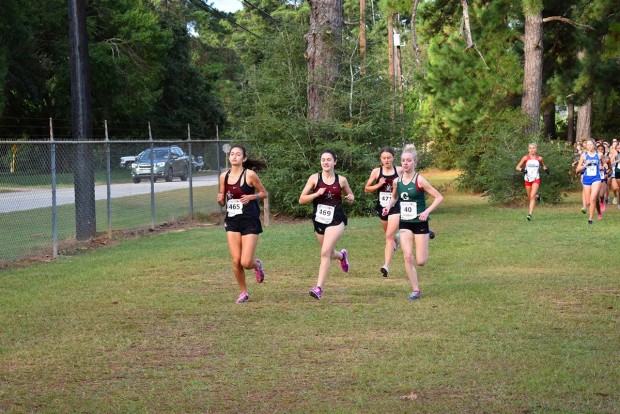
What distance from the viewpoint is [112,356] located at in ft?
28.7

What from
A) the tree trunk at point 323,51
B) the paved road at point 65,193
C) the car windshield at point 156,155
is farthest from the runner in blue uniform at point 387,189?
the car windshield at point 156,155

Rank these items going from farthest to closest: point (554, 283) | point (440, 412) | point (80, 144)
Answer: point (80, 144) → point (554, 283) → point (440, 412)

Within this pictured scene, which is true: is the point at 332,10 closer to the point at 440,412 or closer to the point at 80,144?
the point at 80,144

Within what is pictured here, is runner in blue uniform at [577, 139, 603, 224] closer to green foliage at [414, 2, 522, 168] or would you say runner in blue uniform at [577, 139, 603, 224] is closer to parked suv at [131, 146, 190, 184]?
parked suv at [131, 146, 190, 184]

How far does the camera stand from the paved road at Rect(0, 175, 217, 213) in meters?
16.2

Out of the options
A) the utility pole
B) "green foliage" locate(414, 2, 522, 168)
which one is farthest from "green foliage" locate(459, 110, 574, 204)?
the utility pole

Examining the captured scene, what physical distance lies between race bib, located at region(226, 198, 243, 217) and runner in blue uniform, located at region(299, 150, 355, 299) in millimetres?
817

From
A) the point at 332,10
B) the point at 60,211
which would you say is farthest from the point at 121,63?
the point at 60,211

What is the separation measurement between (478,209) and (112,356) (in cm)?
2068

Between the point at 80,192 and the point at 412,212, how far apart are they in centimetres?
994

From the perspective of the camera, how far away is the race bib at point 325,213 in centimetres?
1206

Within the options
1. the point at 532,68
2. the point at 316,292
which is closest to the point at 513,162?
the point at 532,68

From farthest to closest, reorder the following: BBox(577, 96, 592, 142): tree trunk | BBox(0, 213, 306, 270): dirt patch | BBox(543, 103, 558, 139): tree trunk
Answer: BBox(543, 103, 558, 139): tree trunk < BBox(577, 96, 592, 142): tree trunk < BBox(0, 213, 306, 270): dirt patch

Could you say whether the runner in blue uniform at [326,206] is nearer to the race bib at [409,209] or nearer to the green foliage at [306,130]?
the race bib at [409,209]
